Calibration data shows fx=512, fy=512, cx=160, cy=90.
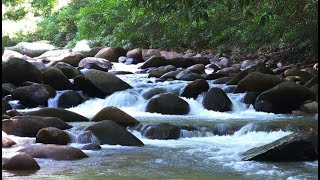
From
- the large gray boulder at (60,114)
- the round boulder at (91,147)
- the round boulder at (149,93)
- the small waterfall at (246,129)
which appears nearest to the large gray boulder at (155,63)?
the round boulder at (149,93)

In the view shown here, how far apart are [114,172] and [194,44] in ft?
48.8

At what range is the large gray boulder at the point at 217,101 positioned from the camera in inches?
393

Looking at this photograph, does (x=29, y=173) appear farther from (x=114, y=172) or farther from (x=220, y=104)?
(x=220, y=104)

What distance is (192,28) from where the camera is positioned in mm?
18719

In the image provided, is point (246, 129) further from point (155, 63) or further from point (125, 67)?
point (125, 67)

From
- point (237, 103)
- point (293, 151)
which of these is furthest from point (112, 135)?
point (237, 103)

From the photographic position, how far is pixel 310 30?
12977mm

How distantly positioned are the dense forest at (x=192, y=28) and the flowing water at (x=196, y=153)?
8.74 feet

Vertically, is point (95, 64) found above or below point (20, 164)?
above

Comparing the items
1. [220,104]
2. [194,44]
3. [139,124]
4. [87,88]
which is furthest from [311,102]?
[194,44]

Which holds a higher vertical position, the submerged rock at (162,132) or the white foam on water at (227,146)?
the submerged rock at (162,132)

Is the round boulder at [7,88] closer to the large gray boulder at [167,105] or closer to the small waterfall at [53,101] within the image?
the small waterfall at [53,101]

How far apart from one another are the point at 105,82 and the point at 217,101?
284cm

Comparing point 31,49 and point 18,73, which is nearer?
point 18,73
